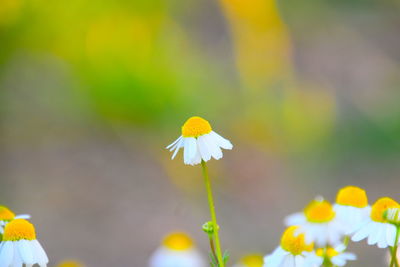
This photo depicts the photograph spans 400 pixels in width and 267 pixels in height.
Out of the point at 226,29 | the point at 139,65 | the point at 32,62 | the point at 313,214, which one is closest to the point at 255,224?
the point at 139,65

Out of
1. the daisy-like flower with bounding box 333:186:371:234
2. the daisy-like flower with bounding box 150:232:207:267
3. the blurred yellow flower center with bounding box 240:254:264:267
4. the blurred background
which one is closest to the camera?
the daisy-like flower with bounding box 333:186:371:234

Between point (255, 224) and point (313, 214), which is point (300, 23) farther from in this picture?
point (313, 214)

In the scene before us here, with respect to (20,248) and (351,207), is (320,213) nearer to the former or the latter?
(351,207)

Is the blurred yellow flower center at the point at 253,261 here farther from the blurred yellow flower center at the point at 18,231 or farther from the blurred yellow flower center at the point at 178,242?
the blurred yellow flower center at the point at 18,231

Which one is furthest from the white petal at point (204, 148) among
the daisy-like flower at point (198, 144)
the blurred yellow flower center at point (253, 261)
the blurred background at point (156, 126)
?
the blurred background at point (156, 126)

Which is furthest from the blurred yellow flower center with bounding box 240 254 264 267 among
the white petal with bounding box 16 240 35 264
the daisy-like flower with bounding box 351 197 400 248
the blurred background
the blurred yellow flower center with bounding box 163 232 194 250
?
the blurred background

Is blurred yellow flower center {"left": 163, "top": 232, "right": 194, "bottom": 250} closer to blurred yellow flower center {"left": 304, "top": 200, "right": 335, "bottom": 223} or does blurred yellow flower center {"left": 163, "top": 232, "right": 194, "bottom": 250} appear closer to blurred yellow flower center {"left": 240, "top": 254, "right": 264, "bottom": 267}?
blurred yellow flower center {"left": 240, "top": 254, "right": 264, "bottom": 267}

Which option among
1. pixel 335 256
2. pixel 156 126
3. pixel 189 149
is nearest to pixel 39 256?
pixel 189 149
